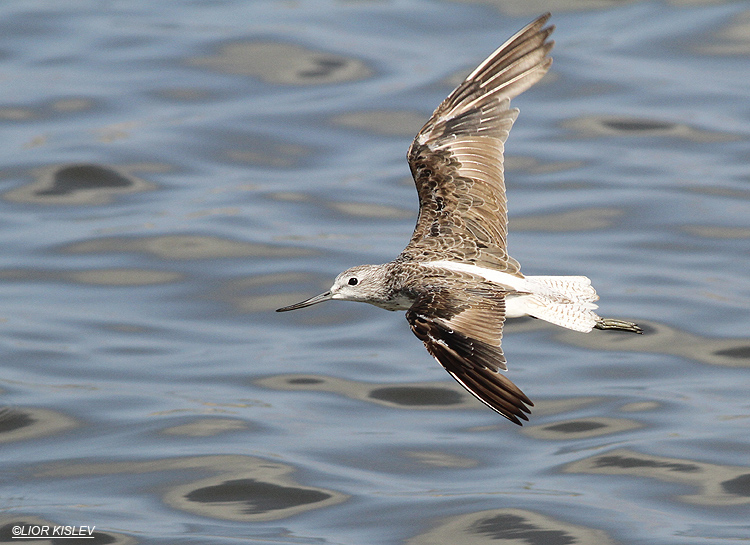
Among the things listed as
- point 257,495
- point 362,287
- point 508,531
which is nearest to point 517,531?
point 508,531

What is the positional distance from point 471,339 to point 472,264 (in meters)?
1.48

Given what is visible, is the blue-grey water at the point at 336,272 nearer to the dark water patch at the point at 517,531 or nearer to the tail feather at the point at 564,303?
the dark water patch at the point at 517,531

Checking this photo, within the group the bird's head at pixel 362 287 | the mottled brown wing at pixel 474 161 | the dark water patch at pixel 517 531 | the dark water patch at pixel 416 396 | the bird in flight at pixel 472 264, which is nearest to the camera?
the bird in flight at pixel 472 264

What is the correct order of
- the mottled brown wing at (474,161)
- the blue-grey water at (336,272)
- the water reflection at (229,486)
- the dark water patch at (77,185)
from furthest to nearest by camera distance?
the dark water patch at (77,185) → the blue-grey water at (336,272) → the water reflection at (229,486) → the mottled brown wing at (474,161)

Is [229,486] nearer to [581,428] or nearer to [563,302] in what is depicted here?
[581,428]

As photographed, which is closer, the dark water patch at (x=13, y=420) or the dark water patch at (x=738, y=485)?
the dark water patch at (x=738, y=485)

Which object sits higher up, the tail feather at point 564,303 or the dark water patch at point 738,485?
the tail feather at point 564,303

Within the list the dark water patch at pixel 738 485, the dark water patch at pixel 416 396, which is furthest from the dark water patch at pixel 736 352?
the dark water patch at pixel 416 396

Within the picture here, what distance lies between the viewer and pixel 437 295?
8062 millimetres

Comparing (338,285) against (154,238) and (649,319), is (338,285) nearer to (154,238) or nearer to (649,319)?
(649,319)

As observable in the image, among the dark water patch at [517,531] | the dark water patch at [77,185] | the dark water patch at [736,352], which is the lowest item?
the dark water patch at [517,531]

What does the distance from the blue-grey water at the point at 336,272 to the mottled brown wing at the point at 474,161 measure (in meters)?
2.45

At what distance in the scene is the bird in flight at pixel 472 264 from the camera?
298 inches

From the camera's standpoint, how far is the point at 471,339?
24.7 feet
